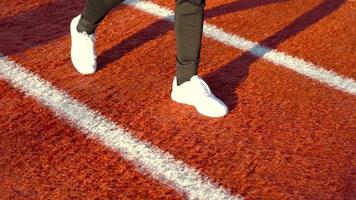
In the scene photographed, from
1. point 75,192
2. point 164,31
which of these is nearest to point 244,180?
point 75,192

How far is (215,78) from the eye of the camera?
3.28 m

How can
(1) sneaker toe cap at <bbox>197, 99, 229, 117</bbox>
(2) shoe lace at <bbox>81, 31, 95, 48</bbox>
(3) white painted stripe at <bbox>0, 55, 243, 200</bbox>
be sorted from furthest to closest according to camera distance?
(2) shoe lace at <bbox>81, 31, 95, 48</bbox> → (1) sneaker toe cap at <bbox>197, 99, 229, 117</bbox> → (3) white painted stripe at <bbox>0, 55, 243, 200</bbox>

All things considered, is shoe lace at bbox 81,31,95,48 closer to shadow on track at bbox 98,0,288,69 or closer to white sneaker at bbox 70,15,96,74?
white sneaker at bbox 70,15,96,74

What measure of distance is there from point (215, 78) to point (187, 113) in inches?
18.0

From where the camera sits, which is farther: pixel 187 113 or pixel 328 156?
pixel 187 113

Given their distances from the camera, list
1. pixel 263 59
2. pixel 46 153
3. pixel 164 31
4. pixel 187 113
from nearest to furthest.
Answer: pixel 46 153 → pixel 187 113 → pixel 263 59 → pixel 164 31

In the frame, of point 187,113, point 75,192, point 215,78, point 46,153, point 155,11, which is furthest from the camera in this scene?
point 155,11

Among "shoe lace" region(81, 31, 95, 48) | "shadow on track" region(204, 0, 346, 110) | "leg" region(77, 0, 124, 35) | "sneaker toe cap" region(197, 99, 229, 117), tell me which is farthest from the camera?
"shoe lace" region(81, 31, 95, 48)

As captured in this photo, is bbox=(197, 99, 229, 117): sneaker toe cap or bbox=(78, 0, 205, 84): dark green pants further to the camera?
bbox=(197, 99, 229, 117): sneaker toe cap

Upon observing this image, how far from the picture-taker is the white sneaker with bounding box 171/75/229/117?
112 inches

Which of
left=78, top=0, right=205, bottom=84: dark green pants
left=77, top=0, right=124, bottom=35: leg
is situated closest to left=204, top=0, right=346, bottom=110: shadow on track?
left=78, top=0, right=205, bottom=84: dark green pants

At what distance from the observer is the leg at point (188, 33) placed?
273cm

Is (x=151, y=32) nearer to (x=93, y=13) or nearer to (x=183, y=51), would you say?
(x=93, y=13)

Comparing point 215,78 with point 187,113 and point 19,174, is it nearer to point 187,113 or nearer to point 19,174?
point 187,113
